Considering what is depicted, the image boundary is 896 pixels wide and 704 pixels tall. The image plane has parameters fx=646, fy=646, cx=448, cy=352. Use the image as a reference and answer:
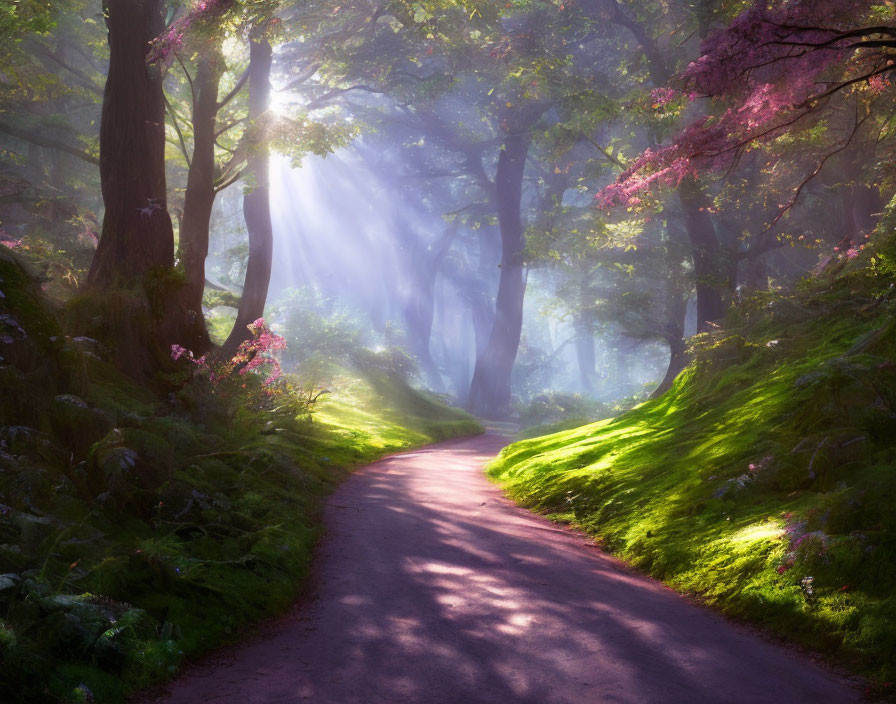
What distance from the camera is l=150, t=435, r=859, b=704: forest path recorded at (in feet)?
11.3

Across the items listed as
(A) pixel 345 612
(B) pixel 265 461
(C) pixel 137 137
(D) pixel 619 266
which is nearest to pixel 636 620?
(A) pixel 345 612

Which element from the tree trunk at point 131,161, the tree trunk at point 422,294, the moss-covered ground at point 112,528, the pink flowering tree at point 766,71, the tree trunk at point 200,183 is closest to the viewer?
the moss-covered ground at point 112,528

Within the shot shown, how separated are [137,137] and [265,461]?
6.47 metres

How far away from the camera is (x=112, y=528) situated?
4.84 m

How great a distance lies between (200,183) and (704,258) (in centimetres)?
1426

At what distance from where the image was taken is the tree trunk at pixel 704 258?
18.9 meters

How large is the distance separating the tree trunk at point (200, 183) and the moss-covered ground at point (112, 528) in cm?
431

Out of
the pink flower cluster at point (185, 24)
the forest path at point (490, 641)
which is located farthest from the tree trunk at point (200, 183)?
the forest path at point (490, 641)

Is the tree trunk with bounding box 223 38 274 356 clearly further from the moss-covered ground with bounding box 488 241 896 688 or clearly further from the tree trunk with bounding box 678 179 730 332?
the tree trunk with bounding box 678 179 730 332

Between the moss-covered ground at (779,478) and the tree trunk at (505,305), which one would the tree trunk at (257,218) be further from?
the tree trunk at (505,305)

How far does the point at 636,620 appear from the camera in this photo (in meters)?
4.48

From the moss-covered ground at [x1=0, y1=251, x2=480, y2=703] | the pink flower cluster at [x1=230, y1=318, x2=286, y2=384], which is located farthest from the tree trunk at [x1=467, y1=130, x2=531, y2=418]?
the moss-covered ground at [x1=0, y1=251, x2=480, y2=703]

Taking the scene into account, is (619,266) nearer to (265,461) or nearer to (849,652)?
(265,461)

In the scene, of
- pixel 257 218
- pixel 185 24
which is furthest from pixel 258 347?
pixel 257 218
